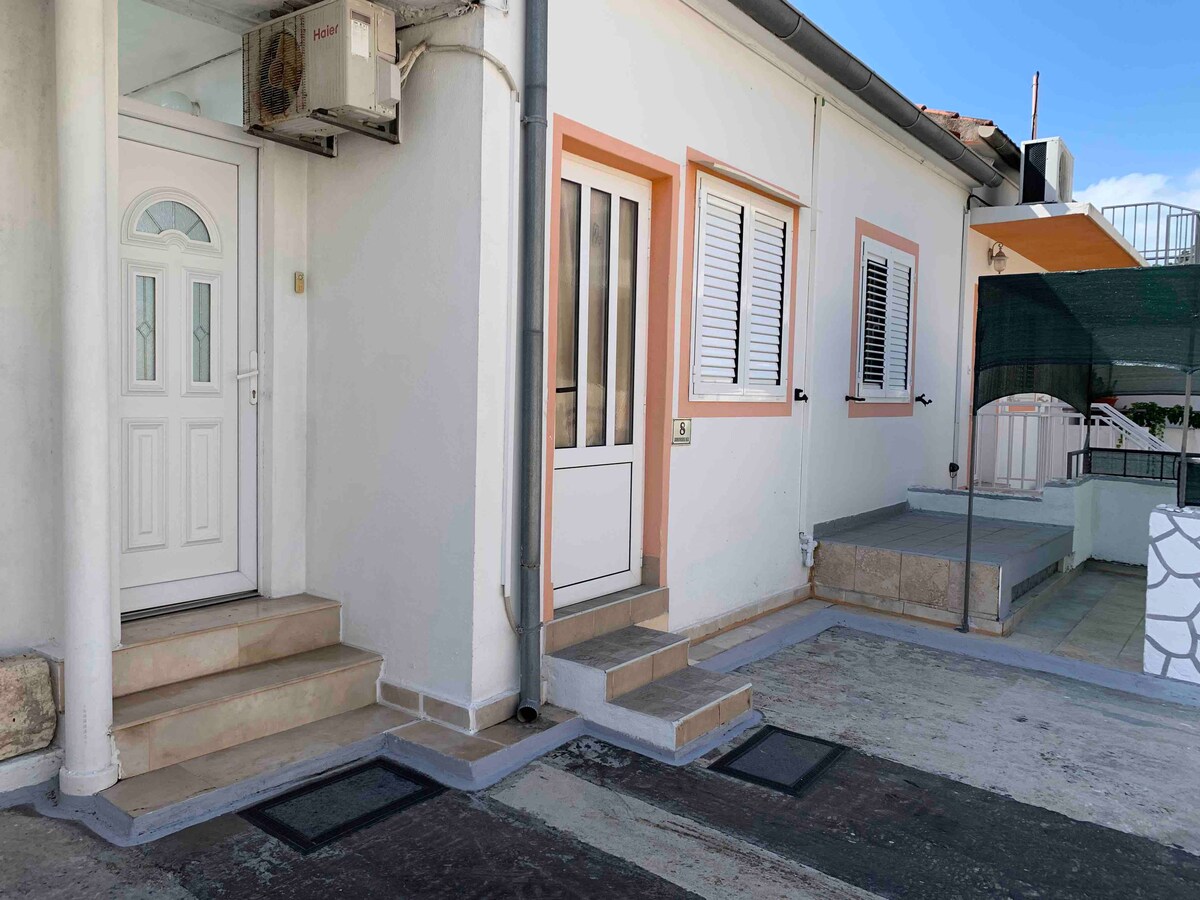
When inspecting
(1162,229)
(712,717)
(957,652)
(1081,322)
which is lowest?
(957,652)

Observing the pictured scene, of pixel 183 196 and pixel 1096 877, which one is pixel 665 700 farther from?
pixel 183 196

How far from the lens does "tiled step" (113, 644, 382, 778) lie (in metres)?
3.25

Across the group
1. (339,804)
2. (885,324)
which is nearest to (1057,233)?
(885,324)

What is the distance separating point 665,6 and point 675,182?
94 centimetres

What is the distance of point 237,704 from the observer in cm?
352

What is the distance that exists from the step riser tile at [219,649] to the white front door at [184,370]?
0.40 metres

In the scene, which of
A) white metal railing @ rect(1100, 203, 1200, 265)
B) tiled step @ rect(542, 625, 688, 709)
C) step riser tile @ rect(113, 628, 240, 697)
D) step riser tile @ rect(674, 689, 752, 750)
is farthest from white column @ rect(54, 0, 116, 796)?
white metal railing @ rect(1100, 203, 1200, 265)

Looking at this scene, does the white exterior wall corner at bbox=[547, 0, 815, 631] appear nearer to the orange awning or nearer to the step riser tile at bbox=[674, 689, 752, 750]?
the step riser tile at bbox=[674, 689, 752, 750]

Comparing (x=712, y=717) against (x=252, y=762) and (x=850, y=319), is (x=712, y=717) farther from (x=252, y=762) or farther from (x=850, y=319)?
(x=850, y=319)

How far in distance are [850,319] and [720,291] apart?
208 cm

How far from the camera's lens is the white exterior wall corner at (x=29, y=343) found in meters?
3.21

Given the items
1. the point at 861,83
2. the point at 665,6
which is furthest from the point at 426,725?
the point at 861,83

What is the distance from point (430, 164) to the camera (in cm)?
383

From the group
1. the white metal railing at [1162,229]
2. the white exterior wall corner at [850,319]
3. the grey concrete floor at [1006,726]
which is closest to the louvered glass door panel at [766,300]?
the white exterior wall corner at [850,319]
